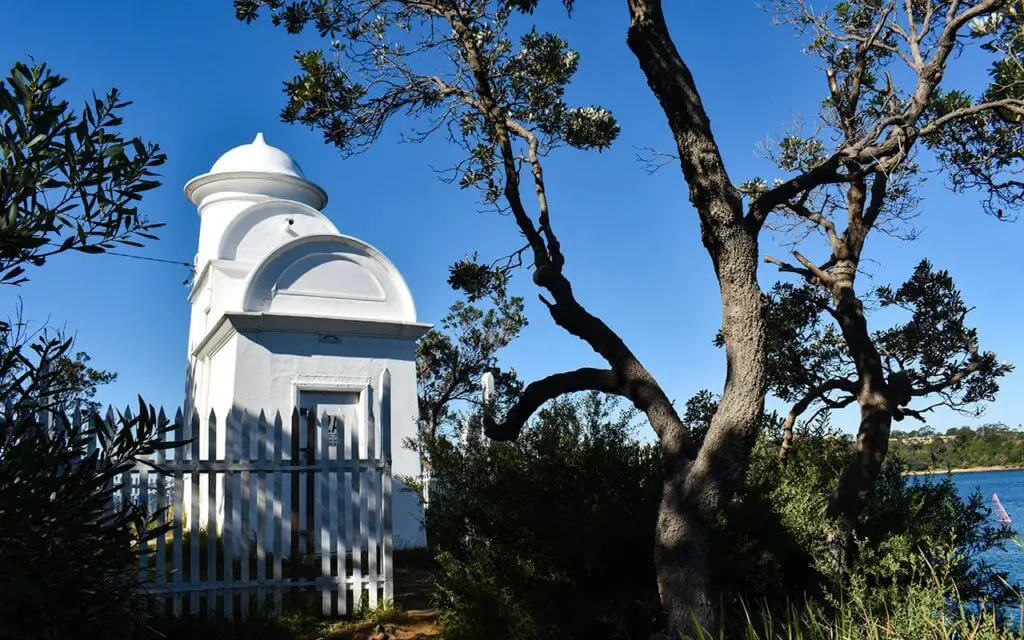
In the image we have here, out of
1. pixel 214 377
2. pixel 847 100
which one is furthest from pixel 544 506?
pixel 214 377

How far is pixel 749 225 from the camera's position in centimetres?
519

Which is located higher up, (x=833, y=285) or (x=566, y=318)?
(x=833, y=285)

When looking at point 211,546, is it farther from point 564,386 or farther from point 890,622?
point 890,622

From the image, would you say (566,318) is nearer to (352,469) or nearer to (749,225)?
(749,225)

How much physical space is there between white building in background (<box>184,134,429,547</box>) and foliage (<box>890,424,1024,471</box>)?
23.2 ft

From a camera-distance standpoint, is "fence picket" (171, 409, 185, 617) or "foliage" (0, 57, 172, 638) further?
"fence picket" (171, 409, 185, 617)

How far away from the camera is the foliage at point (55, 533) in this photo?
395cm

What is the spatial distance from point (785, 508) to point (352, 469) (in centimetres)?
435

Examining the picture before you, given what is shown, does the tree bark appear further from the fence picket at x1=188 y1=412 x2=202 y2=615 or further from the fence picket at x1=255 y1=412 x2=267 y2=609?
the fence picket at x1=188 y1=412 x2=202 y2=615

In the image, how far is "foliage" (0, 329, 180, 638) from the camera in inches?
155

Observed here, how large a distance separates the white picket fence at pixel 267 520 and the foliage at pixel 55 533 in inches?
82.1

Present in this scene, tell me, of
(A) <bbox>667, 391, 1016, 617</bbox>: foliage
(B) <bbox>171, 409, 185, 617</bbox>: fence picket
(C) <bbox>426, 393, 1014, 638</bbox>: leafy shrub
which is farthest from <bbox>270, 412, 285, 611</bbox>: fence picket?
(A) <bbox>667, 391, 1016, 617</bbox>: foliage

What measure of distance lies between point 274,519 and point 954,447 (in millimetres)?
7284

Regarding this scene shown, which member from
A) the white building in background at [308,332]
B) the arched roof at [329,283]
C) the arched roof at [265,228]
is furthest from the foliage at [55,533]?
the arched roof at [265,228]
